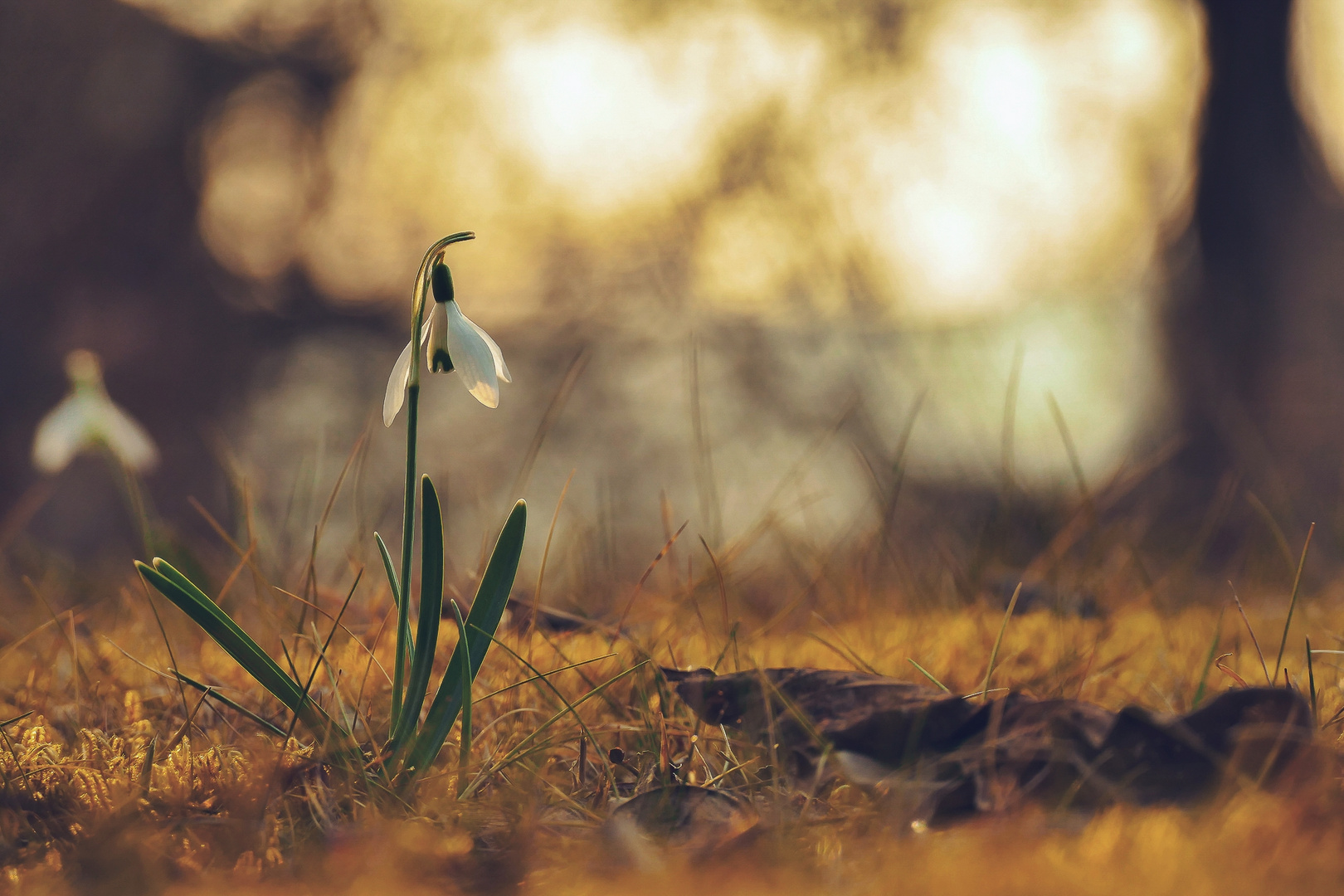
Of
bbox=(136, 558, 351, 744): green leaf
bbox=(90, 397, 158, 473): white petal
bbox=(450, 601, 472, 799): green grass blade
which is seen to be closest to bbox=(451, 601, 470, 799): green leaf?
bbox=(450, 601, 472, 799): green grass blade

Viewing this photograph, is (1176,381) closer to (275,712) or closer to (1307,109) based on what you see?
(1307,109)

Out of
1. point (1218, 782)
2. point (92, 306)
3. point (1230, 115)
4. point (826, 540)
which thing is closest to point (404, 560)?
point (1218, 782)

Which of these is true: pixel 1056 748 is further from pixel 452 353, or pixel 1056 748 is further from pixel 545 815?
pixel 452 353

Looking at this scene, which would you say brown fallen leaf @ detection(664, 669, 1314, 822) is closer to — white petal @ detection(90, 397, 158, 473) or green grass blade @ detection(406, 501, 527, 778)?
green grass blade @ detection(406, 501, 527, 778)

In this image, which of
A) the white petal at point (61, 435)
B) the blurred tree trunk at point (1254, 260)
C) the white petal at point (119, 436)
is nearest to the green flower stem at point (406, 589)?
the white petal at point (119, 436)

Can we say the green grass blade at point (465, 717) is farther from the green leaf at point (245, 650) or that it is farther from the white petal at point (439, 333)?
the white petal at point (439, 333)
